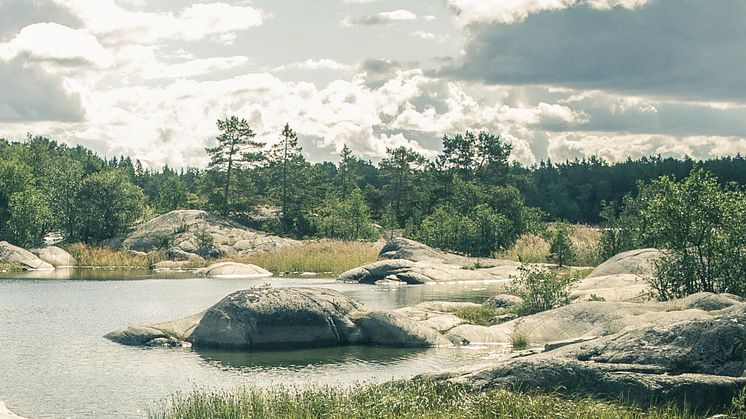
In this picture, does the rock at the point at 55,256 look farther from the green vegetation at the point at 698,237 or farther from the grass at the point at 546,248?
the green vegetation at the point at 698,237

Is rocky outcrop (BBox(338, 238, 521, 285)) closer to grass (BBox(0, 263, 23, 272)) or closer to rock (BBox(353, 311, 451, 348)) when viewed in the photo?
rock (BBox(353, 311, 451, 348))

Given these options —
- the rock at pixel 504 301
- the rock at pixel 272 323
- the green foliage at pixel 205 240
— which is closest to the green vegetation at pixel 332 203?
the green foliage at pixel 205 240

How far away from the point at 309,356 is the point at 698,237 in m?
13.7

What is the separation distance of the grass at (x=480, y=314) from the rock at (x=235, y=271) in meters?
30.2

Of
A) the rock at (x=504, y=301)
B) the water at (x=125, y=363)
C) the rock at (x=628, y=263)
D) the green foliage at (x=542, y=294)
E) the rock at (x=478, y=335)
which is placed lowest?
the water at (x=125, y=363)

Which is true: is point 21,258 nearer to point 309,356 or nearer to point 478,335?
point 309,356

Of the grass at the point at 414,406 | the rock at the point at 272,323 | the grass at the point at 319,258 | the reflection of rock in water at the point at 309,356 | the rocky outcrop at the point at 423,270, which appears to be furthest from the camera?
the grass at the point at 319,258

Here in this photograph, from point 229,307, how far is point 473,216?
42.9 meters

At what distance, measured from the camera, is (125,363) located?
23.6 metres

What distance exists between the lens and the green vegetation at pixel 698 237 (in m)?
27.3

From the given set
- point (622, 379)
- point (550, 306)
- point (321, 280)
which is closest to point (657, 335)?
point (622, 379)

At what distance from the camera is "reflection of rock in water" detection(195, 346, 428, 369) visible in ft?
78.0

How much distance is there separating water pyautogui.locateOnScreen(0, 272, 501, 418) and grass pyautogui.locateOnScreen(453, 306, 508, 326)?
3.68m

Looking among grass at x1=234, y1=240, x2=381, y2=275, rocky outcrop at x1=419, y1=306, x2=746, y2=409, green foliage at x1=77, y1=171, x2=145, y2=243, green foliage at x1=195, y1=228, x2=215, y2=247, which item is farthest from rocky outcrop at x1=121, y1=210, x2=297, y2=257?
rocky outcrop at x1=419, y1=306, x2=746, y2=409
